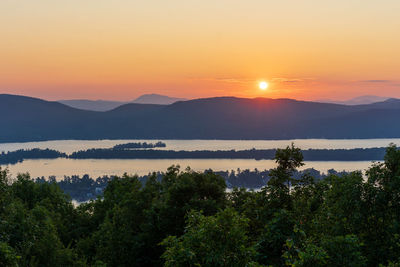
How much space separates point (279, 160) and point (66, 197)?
33438 millimetres

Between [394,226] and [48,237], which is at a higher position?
[394,226]

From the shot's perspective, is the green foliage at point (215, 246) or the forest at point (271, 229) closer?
the green foliage at point (215, 246)

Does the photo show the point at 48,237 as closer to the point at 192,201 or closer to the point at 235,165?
the point at 192,201

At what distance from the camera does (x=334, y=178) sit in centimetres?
2139

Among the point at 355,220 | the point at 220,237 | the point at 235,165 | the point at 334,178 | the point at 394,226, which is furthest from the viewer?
the point at 235,165

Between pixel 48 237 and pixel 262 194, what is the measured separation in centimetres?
1194

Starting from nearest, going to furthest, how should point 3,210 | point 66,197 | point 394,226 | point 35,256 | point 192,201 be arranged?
point 394,226
point 3,210
point 35,256
point 192,201
point 66,197

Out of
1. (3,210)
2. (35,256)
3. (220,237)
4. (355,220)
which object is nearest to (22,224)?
(3,210)

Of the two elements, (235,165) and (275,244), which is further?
(235,165)

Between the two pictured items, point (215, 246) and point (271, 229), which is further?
point (271, 229)

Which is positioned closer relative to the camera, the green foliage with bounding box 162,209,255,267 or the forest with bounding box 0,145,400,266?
the green foliage with bounding box 162,209,255,267

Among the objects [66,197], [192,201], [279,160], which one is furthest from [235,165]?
[279,160]

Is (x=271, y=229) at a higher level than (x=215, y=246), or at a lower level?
higher

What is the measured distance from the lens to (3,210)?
56.9ft
